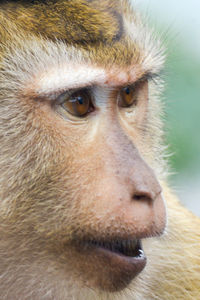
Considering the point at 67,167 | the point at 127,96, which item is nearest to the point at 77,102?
the point at 67,167

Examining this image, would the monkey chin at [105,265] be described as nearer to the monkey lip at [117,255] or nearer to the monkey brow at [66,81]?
the monkey lip at [117,255]

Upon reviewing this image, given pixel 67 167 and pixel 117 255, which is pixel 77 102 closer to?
pixel 67 167

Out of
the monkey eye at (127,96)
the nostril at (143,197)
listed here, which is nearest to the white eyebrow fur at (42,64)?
the monkey eye at (127,96)

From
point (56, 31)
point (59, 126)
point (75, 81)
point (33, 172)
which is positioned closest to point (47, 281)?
point (33, 172)

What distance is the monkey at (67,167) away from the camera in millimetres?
2686

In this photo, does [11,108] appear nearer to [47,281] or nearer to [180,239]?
[47,281]

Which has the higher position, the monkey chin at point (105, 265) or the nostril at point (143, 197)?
the nostril at point (143, 197)

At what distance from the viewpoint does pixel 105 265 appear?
2730mm

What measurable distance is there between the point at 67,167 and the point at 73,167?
1.5 inches

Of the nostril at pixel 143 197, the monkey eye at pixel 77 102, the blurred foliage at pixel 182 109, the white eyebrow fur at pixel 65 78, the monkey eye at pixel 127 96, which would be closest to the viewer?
the nostril at pixel 143 197

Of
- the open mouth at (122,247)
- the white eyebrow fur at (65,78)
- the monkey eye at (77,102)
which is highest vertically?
the white eyebrow fur at (65,78)

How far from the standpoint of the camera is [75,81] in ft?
9.26

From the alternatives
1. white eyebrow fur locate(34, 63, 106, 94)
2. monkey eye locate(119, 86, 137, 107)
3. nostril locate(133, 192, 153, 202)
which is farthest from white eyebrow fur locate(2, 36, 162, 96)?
nostril locate(133, 192, 153, 202)

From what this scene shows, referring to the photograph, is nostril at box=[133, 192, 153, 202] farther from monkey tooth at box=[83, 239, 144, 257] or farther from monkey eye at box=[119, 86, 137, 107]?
monkey eye at box=[119, 86, 137, 107]
